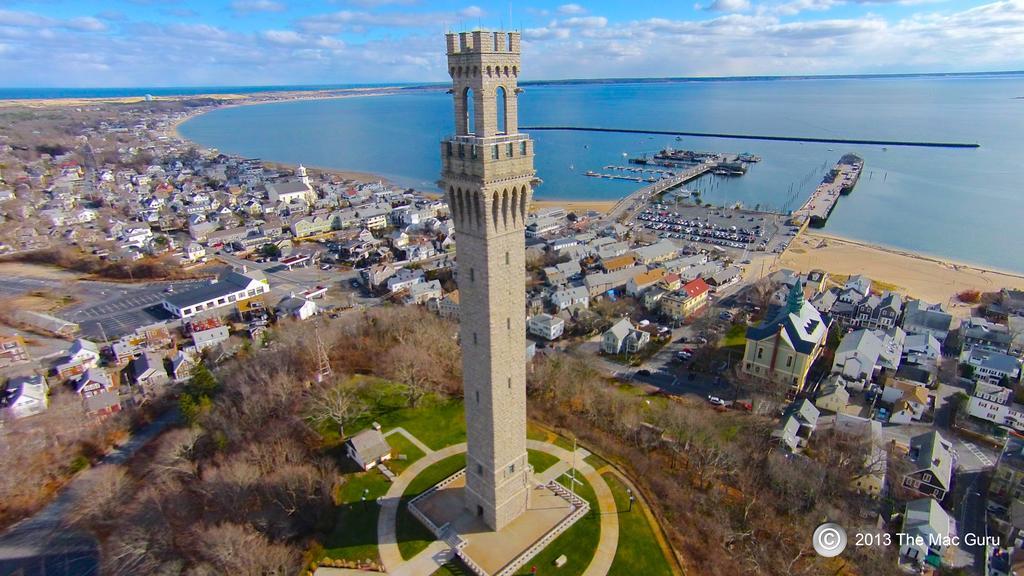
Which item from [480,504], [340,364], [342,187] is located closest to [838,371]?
[480,504]

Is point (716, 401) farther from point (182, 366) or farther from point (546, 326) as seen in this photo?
point (182, 366)

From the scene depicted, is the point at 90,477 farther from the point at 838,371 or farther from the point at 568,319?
the point at 838,371

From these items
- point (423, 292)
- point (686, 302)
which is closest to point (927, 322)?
point (686, 302)

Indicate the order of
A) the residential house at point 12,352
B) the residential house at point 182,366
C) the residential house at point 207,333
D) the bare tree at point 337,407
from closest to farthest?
the bare tree at point 337,407
the residential house at point 182,366
the residential house at point 12,352
the residential house at point 207,333

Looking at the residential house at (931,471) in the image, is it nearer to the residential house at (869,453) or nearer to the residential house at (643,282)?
A: the residential house at (869,453)

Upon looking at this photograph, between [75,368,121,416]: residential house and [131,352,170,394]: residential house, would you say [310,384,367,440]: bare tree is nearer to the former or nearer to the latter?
[75,368,121,416]: residential house

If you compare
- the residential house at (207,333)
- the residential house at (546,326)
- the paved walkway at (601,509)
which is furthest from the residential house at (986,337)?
the residential house at (207,333)

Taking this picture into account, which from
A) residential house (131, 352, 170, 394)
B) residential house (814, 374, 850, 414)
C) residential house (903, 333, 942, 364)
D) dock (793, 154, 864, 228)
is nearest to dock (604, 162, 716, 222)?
A: dock (793, 154, 864, 228)
